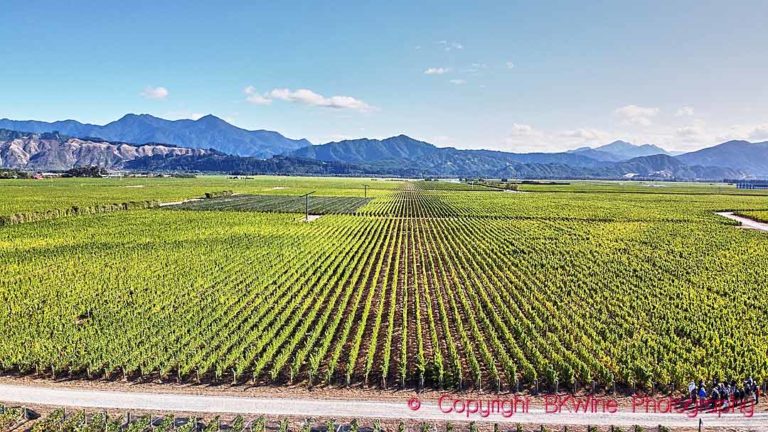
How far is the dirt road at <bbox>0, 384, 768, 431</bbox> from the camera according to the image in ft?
49.3

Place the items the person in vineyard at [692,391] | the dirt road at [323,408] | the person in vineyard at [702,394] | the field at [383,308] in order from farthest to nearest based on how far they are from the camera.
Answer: the field at [383,308]
the person in vineyard at [692,391]
the person in vineyard at [702,394]
the dirt road at [323,408]

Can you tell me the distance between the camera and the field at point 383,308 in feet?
59.9

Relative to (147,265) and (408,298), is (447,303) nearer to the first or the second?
(408,298)

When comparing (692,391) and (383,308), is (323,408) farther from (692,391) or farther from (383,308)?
(692,391)

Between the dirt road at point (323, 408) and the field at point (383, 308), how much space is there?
1405 millimetres

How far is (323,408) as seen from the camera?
51.2 feet

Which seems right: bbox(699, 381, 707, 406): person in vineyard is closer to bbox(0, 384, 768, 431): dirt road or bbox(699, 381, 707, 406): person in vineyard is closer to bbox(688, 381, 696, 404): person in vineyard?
bbox(688, 381, 696, 404): person in vineyard

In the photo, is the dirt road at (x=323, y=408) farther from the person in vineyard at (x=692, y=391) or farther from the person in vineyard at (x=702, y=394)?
the person in vineyard at (x=692, y=391)

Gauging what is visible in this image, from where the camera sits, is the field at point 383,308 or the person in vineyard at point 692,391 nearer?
the person in vineyard at point 692,391

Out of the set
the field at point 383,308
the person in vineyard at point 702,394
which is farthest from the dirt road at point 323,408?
the field at point 383,308

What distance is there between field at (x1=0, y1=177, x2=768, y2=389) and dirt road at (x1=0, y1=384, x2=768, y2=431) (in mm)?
1405

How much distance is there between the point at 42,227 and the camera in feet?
177

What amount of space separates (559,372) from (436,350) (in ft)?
14.3

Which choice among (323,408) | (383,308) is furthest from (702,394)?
(383,308)
